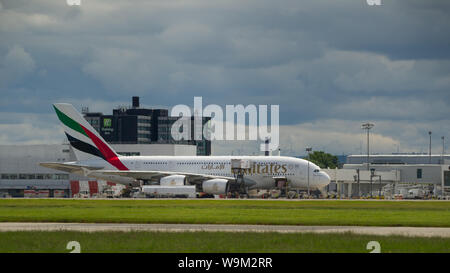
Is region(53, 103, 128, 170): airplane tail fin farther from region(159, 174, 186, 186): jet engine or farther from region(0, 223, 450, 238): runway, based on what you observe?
region(0, 223, 450, 238): runway

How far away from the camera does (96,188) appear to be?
13025cm

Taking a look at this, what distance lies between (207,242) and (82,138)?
3058 inches

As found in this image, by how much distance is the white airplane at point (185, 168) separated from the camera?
3935 inches

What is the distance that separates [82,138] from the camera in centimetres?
10788

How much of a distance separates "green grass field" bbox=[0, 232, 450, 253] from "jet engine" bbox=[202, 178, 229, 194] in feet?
194

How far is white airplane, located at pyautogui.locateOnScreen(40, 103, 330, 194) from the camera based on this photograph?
99938 mm

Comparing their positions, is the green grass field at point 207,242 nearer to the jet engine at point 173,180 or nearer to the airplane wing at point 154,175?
the jet engine at point 173,180

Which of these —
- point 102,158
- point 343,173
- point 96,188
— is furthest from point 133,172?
point 343,173

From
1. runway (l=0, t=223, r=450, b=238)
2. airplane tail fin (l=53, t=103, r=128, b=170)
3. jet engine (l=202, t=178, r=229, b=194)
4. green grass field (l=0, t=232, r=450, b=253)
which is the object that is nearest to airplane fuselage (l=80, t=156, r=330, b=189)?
airplane tail fin (l=53, t=103, r=128, b=170)

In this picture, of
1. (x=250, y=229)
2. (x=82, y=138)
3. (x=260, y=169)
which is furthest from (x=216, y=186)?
(x=250, y=229)

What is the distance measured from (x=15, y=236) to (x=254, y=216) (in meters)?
22.1

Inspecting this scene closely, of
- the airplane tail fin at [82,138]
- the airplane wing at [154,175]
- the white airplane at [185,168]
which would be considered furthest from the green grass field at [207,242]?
the airplane tail fin at [82,138]
